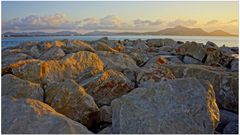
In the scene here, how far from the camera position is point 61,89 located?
4.45m

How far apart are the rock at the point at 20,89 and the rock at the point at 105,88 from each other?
75 centimetres

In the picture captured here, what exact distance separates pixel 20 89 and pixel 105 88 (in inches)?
47.1

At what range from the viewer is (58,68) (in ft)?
18.9

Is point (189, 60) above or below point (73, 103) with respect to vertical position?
below

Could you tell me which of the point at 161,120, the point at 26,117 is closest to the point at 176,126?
the point at 161,120

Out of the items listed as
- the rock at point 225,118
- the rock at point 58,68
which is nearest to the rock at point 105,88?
the rock at point 58,68

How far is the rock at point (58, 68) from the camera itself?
5402mm

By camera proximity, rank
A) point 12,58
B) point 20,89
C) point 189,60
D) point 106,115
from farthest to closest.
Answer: point 189,60, point 12,58, point 20,89, point 106,115

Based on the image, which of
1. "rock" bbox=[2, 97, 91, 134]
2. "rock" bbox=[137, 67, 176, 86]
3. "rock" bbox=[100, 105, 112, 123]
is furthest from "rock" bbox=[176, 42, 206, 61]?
"rock" bbox=[2, 97, 91, 134]

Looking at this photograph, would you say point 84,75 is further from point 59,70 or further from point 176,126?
point 176,126

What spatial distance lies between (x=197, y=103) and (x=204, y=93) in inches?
6.5

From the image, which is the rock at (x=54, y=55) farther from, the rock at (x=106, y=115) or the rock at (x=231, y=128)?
the rock at (x=231, y=128)

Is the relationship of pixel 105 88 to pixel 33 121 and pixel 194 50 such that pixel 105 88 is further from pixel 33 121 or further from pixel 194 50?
pixel 194 50

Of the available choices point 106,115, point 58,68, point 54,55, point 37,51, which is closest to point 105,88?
point 106,115
